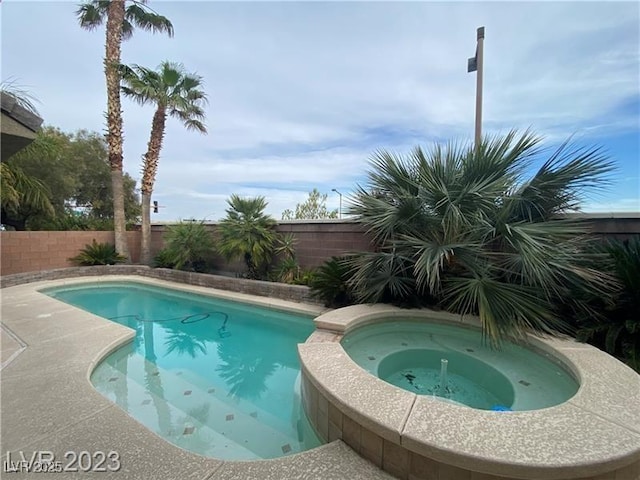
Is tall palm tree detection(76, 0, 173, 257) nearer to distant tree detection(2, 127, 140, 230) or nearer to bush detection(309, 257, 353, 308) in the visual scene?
distant tree detection(2, 127, 140, 230)

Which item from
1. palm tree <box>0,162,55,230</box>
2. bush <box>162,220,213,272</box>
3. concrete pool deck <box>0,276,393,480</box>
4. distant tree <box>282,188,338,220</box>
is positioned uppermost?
distant tree <box>282,188,338,220</box>

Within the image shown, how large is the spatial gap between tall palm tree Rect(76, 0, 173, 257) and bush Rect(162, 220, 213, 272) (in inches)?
125

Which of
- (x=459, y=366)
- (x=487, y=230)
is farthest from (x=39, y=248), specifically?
(x=487, y=230)

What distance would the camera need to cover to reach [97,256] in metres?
10.5

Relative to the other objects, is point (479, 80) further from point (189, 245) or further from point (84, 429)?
point (189, 245)

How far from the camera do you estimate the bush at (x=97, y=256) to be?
10414 mm

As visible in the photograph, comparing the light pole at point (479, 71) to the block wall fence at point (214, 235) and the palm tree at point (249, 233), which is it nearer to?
the block wall fence at point (214, 235)

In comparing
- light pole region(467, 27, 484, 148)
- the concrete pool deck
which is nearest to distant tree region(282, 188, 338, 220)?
light pole region(467, 27, 484, 148)

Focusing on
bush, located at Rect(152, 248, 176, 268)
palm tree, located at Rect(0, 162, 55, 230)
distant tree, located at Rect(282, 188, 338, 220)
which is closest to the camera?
palm tree, located at Rect(0, 162, 55, 230)

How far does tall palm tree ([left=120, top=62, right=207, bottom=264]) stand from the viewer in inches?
377

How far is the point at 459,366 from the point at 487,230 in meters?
1.90

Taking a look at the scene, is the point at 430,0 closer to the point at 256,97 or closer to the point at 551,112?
the point at 551,112

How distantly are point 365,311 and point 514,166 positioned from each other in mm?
3192

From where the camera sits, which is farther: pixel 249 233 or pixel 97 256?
pixel 97 256
